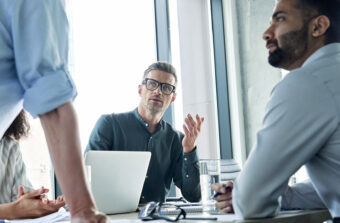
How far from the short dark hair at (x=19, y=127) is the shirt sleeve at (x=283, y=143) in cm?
159

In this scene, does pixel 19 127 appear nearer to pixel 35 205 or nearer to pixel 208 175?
pixel 35 205

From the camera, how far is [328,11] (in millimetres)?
1621

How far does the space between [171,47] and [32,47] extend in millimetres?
3320

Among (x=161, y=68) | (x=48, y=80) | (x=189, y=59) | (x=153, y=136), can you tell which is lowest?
(x=153, y=136)

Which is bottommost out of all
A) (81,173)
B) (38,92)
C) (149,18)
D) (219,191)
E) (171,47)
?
(219,191)

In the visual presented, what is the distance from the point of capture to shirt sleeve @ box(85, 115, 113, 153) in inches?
111

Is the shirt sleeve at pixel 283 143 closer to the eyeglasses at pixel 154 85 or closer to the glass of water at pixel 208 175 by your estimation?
the glass of water at pixel 208 175

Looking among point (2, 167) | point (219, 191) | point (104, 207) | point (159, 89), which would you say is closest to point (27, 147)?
point (2, 167)

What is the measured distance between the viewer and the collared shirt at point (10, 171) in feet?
7.59

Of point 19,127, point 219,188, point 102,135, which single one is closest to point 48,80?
point 219,188

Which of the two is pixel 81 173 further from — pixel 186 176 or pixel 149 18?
pixel 149 18

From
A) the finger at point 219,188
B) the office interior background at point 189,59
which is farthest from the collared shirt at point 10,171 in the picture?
Result: the finger at point 219,188

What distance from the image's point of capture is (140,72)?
3.71 m

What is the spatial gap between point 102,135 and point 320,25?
5.58 feet
